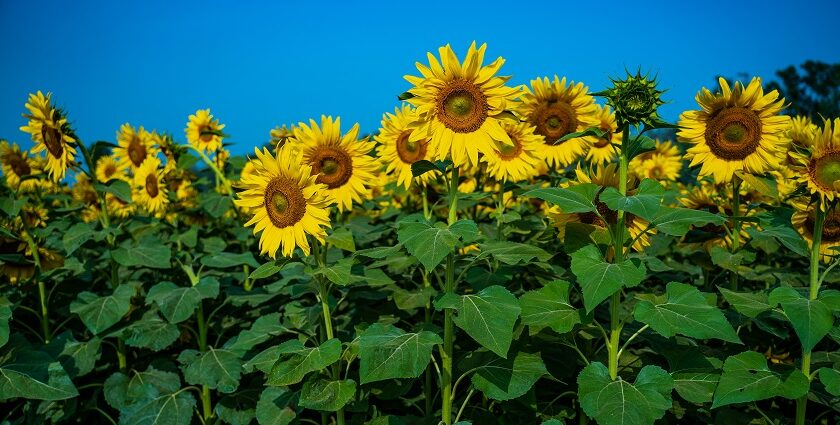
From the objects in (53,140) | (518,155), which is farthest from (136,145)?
(518,155)

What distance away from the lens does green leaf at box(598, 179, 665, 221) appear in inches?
91.0

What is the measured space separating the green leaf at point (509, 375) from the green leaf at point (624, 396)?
0.78ft

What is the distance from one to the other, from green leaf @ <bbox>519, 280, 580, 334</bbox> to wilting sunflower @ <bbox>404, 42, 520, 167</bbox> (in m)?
0.58

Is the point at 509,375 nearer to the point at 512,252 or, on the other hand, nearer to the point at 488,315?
the point at 488,315

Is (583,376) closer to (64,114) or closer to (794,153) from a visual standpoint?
(794,153)

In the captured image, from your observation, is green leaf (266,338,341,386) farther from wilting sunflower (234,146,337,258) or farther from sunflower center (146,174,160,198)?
sunflower center (146,174,160,198)

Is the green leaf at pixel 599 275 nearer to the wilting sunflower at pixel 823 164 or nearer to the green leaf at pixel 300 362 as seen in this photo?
the wilting sunflower at pixel 823 164

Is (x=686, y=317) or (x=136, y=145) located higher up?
(x=136, y=145)

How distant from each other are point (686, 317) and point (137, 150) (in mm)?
4517

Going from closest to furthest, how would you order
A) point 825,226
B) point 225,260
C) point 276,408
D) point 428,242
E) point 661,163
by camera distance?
point 428,242 → point 276,408 → point 825,226 → point 225,260 → point 661,163

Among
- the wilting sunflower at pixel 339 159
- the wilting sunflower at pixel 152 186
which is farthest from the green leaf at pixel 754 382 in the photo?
the wilting sunflower at pixel 152 186

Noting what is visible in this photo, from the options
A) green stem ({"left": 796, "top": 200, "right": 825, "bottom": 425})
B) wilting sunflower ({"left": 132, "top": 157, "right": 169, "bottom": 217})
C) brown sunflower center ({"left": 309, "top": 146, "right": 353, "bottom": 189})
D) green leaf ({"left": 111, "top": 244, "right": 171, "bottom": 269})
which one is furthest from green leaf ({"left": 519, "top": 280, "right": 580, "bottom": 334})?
wilting sunflower ({"left": 132, "top": 157, "right": 169, "bottom": 217})

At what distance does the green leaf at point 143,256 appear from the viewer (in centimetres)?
404

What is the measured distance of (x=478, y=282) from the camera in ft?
10.5
